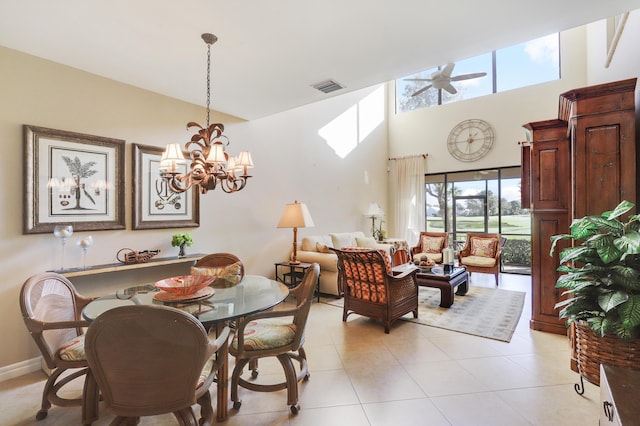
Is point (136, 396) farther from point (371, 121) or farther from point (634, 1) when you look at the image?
point (371, 121)

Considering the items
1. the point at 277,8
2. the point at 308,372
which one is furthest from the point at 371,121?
the point at 308,372

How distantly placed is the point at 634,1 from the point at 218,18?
9.51ft

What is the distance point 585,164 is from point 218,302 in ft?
10.5

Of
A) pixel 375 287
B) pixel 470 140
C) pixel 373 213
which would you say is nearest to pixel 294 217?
pixel 375 287

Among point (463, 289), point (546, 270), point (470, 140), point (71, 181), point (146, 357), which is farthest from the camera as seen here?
point (470, 140)

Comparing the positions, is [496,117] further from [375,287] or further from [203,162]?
[203,162]

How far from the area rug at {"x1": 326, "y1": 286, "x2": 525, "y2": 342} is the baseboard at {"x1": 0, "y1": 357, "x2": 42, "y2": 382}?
3.36 meters

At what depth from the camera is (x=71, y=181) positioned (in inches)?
118

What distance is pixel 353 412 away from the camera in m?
2.10

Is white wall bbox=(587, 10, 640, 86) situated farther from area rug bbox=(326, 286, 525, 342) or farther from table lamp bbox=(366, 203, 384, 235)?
table lamp bbox=(366, 203, 384, 235)

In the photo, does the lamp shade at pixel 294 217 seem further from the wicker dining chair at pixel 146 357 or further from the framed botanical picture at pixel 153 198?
the wicker dining chair at pixel 146 357

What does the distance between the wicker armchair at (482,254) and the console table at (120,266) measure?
16.1 ft

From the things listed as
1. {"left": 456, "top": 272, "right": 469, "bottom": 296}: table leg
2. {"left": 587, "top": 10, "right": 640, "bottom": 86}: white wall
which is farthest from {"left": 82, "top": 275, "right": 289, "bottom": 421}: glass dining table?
{"left": 456, "top": 272, "right": 469, "bottom": 296}: table leg

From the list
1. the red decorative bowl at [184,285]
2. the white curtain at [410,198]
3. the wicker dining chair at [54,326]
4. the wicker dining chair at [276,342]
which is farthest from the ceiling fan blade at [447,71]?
the wicker dining chair at [54,326]
